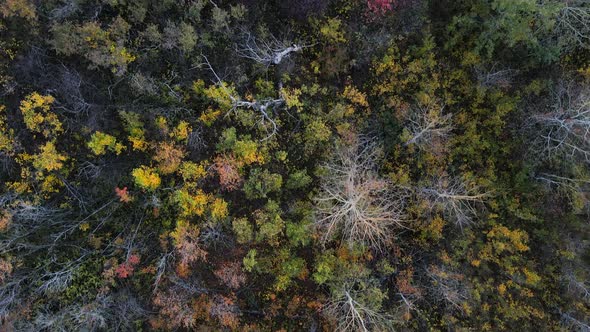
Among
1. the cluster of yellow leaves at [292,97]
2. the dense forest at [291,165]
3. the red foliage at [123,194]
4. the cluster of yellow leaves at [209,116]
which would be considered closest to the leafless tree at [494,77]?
the dense forest at [291,165]

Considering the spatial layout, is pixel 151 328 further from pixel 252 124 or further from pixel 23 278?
pixel 252 124

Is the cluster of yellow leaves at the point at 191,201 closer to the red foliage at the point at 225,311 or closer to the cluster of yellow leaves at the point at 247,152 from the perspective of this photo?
the cluster of yellow leaves at the point at 247,152

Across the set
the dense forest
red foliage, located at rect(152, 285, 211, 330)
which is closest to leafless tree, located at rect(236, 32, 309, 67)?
the dense forest

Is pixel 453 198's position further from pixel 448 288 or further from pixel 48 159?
pixel 48 159

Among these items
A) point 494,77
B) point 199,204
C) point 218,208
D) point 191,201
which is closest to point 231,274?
point 218,208

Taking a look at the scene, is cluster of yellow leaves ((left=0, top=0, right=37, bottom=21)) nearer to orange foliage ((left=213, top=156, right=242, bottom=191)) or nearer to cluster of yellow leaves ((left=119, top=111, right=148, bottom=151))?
cluster of yellow leaves ((left=119, top=111, right=148, bottom=151))

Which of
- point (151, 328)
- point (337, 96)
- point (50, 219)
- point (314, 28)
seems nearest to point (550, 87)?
point (337, 96)
